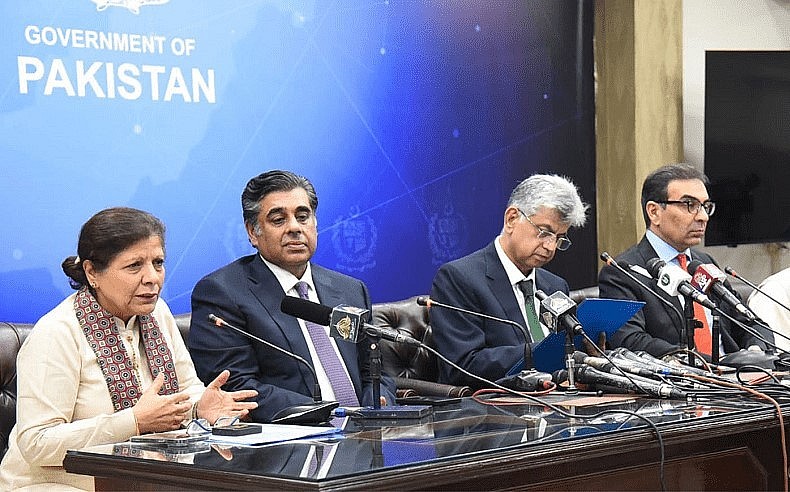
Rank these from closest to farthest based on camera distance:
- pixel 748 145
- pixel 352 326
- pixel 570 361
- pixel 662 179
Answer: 1. pixel 352 326
2. pixel 570 361
3. pixel 662 179
4. pixel 748 145

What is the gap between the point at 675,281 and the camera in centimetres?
389

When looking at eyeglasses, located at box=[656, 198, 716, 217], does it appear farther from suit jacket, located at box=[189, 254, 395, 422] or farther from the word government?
the word government

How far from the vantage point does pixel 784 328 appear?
4879 mm

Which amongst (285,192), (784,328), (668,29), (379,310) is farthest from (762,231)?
(285,192)

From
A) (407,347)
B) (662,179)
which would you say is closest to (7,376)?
(407,347)

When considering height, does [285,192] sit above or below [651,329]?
above

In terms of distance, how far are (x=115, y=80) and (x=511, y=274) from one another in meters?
1.71

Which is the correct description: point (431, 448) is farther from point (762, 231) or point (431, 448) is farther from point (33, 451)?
point (762, 231)

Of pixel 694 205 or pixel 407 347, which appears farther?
pixel 694 205

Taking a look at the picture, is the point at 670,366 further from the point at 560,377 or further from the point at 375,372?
the point at 375,372

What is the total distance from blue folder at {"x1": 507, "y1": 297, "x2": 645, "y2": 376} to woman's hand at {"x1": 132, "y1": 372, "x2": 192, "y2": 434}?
1186mm

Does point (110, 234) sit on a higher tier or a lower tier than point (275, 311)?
higher

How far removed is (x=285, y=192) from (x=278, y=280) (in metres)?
0.28

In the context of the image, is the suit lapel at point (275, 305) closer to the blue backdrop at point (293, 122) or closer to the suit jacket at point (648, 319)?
the blue backdrop at point (293, 122)
